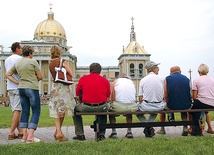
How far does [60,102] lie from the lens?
7273mm

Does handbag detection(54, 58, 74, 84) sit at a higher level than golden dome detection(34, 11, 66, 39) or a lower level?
lower

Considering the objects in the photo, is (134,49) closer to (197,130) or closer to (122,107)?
(197,130)

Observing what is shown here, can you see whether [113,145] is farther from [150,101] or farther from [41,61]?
[41,61]

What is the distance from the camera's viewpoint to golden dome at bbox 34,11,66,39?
269 feet

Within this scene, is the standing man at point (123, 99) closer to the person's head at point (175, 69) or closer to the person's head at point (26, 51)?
the person's head at point (175, 69)

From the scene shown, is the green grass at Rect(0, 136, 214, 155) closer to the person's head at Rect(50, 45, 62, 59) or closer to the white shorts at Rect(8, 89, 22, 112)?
the white shorts at Rect(8, 89, 22, 112)

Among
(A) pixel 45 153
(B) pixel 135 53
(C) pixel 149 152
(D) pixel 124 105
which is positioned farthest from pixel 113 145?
(B) pixel 135 53

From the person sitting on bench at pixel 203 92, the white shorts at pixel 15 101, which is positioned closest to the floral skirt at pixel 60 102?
the white shorts at pixel 15 101

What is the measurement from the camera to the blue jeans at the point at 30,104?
693cm

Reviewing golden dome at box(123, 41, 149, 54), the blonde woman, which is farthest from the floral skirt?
golden dome at box(123, 41, 149, 54)

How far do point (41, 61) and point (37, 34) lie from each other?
10581 millimetres

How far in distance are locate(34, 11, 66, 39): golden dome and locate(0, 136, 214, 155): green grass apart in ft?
257

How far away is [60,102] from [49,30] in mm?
77678

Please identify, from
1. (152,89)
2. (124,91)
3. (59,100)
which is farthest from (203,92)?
(59,100)
